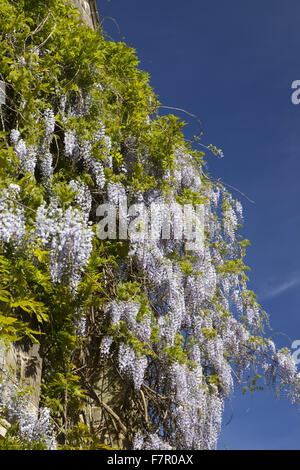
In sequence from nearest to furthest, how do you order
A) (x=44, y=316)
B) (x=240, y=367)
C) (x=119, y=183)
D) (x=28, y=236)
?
(x=28, y=236) → (x=44, y=316) → (x=119, y=183) → (x=240, y=367)

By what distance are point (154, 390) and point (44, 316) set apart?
1.76 metres

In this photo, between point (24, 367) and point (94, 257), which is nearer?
point (24, 367)

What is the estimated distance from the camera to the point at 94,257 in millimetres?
4020

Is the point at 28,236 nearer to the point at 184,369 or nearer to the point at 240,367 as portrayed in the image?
the point at 184,369

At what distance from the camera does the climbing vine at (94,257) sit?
3273mm

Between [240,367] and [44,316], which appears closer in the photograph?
[44,316]

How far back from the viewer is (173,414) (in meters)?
4.60

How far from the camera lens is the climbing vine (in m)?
3.27

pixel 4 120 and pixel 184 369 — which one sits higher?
pixel 4 120

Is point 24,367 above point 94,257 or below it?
below

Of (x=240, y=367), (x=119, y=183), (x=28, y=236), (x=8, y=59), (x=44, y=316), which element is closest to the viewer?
(x=28, y=236)

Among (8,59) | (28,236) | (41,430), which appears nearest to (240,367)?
(41,430)
